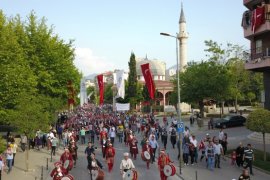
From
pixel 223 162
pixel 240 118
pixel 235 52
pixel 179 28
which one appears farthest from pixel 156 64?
pixel 223 162

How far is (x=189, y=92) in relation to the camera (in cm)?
5278

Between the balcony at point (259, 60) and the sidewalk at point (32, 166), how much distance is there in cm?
1588

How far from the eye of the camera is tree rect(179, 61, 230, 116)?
4925 cm

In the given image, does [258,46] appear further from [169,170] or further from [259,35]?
[169,170]

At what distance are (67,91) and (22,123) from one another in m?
18.9

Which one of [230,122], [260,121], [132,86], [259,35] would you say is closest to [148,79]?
[259,35]

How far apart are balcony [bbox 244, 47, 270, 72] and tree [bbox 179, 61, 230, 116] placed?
1660cm

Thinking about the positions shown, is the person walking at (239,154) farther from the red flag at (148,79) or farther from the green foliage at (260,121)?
the red flag at (148,79)

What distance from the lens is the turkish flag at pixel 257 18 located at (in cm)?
2878

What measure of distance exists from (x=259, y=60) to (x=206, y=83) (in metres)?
19.9

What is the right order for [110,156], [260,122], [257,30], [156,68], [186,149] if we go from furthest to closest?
[156,68], [257,30], [260,122], [186,149], [110,156]

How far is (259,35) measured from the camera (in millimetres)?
31641

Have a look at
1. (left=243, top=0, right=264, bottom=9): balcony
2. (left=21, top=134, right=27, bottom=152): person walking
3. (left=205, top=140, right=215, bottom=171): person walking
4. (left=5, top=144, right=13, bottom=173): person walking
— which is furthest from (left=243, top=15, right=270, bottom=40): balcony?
(left=5, top=144, right=13, bottom=173): person walking

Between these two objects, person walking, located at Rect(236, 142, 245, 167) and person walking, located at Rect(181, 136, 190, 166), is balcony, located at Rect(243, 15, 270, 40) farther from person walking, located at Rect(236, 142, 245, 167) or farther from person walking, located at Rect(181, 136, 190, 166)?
person walking, located at Rect(181, 136, 190, 166)
